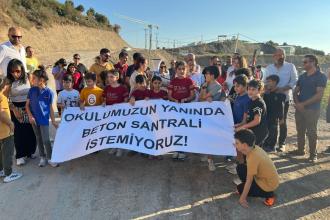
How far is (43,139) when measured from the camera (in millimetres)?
6262

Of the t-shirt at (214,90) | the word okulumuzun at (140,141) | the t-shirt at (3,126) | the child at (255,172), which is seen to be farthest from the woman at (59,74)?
the child at (255,172)

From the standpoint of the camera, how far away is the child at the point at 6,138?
18.0 feet

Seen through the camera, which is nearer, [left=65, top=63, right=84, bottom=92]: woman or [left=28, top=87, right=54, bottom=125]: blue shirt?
[left=28, top=87, right=54, bottom=125]: blue shirt

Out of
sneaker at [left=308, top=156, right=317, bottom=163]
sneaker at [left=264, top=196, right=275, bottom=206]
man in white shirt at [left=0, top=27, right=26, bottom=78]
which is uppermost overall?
man in white shirt at [left=0, top=27, right=26, bottom=78]

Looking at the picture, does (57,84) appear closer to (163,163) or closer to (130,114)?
(130,114)

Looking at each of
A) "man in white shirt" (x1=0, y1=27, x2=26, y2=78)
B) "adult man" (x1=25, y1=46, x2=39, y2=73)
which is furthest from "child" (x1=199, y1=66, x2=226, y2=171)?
"adult man" (x1=25, y1=46, x2=39, y2=73)

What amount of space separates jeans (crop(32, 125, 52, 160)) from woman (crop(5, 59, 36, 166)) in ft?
0.95

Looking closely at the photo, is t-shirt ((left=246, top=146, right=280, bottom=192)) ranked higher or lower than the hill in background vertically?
lower

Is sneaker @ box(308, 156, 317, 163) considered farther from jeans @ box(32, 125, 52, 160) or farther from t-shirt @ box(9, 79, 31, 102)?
t-shirt @ box(9, 79, 31, 102)

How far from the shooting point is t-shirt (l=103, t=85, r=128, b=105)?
6477mm

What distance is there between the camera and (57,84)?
917cm

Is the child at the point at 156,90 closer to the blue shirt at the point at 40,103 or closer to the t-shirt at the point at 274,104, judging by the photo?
the blue shirt at the point at 40,103

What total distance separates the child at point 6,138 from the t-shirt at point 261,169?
12.9 ft

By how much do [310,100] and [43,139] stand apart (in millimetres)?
5368
